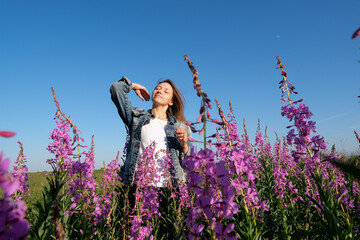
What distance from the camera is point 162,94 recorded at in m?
4.84

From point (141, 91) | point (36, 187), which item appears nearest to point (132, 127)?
point (141, 91)

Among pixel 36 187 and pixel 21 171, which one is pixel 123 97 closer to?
pixel 21 171

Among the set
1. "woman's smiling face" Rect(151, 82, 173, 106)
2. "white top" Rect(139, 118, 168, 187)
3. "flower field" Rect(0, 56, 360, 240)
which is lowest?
"flower field" Rect(0, 56, 360, 240)

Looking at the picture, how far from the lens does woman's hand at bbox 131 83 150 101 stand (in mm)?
4819

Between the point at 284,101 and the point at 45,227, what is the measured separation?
344cm

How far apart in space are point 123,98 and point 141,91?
0.55 metres

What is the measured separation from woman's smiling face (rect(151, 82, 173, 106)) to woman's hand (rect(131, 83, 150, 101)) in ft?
0.44

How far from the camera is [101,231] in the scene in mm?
3557

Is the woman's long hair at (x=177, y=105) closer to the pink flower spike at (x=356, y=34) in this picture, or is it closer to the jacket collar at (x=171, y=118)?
the jacket collar at (x=171, y=118)

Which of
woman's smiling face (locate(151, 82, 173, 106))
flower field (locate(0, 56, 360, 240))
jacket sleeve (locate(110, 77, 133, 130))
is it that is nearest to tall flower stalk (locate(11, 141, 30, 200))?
flower field (locate(0, 56, 360, 240))

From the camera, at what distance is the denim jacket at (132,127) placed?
14.6ft

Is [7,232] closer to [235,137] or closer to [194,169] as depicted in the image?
[194,169]

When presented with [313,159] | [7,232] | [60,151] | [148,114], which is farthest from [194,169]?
[148,114]

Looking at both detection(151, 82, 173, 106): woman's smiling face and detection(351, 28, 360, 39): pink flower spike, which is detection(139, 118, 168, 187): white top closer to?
detection(151, 82, 173, 106): woman's smiling face
